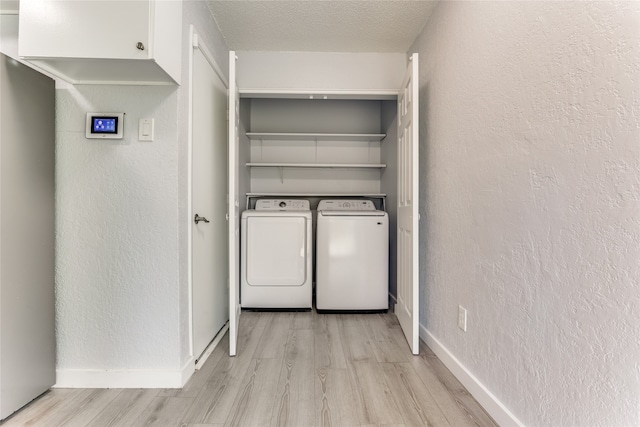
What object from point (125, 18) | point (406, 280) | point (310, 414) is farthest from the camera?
point (406, 280)

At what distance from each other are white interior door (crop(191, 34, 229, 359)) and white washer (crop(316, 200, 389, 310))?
Answer: 830 millimetres

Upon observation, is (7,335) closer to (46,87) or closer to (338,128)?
(46,87)

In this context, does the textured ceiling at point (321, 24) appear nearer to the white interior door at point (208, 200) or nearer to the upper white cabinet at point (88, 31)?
the white interior door at point (208, 200)

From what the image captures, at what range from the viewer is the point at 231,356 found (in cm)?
193

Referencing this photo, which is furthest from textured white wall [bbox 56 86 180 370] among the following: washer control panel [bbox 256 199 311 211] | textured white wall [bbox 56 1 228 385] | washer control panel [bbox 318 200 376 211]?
washer control panel [bbox 318 200 376 211]

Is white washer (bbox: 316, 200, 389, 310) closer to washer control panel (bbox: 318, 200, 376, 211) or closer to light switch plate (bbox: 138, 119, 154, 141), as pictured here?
washer control panel (bbox: 318, 200, 376, 211)

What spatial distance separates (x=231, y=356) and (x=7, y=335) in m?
1.02

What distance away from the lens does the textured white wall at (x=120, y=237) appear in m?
1.55

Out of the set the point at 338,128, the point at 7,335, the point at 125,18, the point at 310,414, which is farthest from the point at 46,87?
the point at 338,128

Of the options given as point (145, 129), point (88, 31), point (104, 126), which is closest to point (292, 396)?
point (145, 129)

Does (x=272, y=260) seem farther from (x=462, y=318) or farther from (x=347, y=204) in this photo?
(x=462, y=318)

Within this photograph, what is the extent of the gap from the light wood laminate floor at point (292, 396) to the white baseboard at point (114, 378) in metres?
0.03

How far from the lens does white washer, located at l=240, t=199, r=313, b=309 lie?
2.80 meters

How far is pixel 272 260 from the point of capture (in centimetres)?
280
